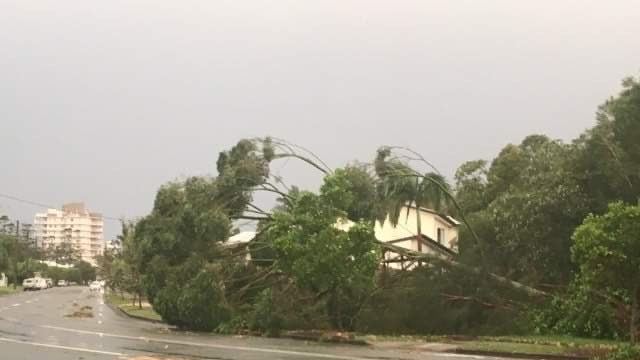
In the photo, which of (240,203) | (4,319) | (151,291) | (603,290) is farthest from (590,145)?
(4,319)

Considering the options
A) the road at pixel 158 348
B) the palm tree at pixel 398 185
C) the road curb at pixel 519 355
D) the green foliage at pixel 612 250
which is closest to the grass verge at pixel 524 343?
the road curb at pixel 519 355

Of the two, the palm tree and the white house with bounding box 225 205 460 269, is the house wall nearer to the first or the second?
the white house with bounding box 225 205 460 269

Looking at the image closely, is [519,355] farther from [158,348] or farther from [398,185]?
[398,185]

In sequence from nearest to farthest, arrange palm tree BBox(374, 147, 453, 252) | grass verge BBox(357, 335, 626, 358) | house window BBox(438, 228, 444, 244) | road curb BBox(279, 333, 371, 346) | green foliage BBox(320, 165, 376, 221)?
grass verge BBox(357, 335, 626, 358)
road curb BBox(279, 333, 371, 346)
green foliage BBox(320, 165, 376, 221)
palm tree BBox(374, 147, 453, 252)
house window BBox(438, 228, 444, 244)

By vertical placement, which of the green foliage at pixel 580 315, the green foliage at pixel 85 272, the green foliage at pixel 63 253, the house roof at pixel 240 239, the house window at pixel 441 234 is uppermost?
the green foliage at pixel 63 253

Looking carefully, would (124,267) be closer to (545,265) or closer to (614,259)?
(545,265)

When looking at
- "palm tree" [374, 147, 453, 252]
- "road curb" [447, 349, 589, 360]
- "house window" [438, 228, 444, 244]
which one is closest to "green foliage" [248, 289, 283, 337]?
"palm tree" [374, 147, 453, 252]

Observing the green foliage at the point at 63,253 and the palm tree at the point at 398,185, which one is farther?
the green foliage at the point at 63,253

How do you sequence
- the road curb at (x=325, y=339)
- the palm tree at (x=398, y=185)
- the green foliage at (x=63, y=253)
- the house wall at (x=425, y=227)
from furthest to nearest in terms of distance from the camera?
the green foliage at (x=63, y=253) → the house wall at (x=425, y=227) → the palm tree at (x=398, y=185) → the road curb at (x=325, y=339)

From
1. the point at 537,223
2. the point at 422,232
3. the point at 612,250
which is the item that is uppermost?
the point at 422,232

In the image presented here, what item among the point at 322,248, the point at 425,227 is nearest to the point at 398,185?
the point at 322,248

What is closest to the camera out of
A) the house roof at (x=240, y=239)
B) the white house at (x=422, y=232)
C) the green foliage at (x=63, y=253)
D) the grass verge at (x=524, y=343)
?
the grass verge at (x=524, y=343)

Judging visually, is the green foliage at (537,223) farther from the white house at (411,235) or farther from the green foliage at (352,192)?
the green foliage at (352,192)

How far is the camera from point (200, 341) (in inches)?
994
